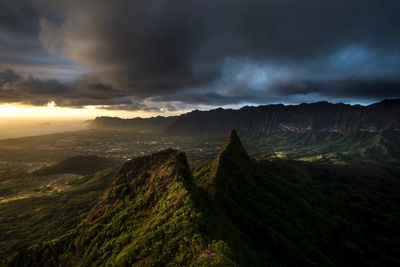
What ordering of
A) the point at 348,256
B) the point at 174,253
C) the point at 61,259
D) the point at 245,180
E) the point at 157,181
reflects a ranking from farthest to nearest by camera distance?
the point at 245,180 < the point at 348,256 < the point at 157,181 < the point at 61,259 < the point at 174,253

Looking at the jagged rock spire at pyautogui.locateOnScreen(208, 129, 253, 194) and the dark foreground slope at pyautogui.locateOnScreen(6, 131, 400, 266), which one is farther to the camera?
the jagged rock spire at pyautogui.locateOnScreen(208, 129, 253, 194)

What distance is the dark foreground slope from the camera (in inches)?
2938

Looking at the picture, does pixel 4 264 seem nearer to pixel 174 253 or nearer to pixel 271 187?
pixel 174 253

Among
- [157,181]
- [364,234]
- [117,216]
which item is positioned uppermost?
[157,181]

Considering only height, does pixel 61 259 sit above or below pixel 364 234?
above

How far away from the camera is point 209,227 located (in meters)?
76.2

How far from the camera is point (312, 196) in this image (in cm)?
19762

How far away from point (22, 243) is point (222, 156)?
137573 mm

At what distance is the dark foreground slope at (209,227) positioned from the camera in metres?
74.6

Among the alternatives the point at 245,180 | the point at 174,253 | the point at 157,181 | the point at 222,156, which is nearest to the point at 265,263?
the point at 174,253

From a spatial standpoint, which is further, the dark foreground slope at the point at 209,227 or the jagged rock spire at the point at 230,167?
the jagged rock spire at the point at 230,167

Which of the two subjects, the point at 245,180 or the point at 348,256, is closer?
the point at 348,256

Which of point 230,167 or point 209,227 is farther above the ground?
point 230,167

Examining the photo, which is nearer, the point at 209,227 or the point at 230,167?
the point at 209,227
